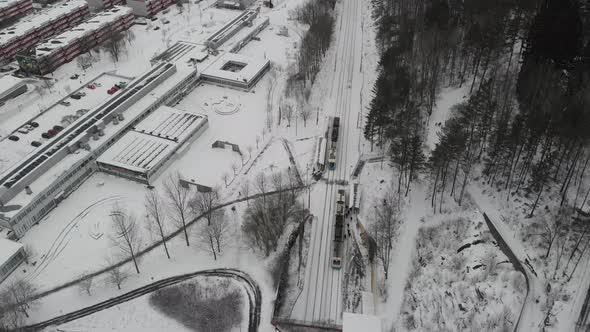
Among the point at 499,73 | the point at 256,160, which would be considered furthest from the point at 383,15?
the point at 256,160

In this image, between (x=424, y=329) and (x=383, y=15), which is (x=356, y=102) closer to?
(x=383, y=15)

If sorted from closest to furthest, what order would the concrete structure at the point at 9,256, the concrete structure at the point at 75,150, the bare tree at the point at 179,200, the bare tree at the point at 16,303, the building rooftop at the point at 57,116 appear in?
1. the bare tree at the point at 16,303
2. the concrete structure at the point at 9,256
3. the bare tree at the point at 179,200
4. the concrete structure at the point at 75,150
5. the building rooftop at the point at 57,116

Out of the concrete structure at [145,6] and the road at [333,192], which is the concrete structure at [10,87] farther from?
the road at [333,192]

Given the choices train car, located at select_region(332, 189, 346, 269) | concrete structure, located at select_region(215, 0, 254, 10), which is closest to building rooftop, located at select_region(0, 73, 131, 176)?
concrete structure, located at select_region(215, 0, 254, 10)

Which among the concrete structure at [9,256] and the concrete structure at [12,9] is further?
the concrete structure at [12,9]

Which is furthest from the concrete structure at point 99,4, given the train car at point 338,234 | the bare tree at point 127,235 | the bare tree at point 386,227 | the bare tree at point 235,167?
the bare tree at point 386,227

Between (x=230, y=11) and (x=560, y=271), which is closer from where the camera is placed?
(x=560, y=271)
